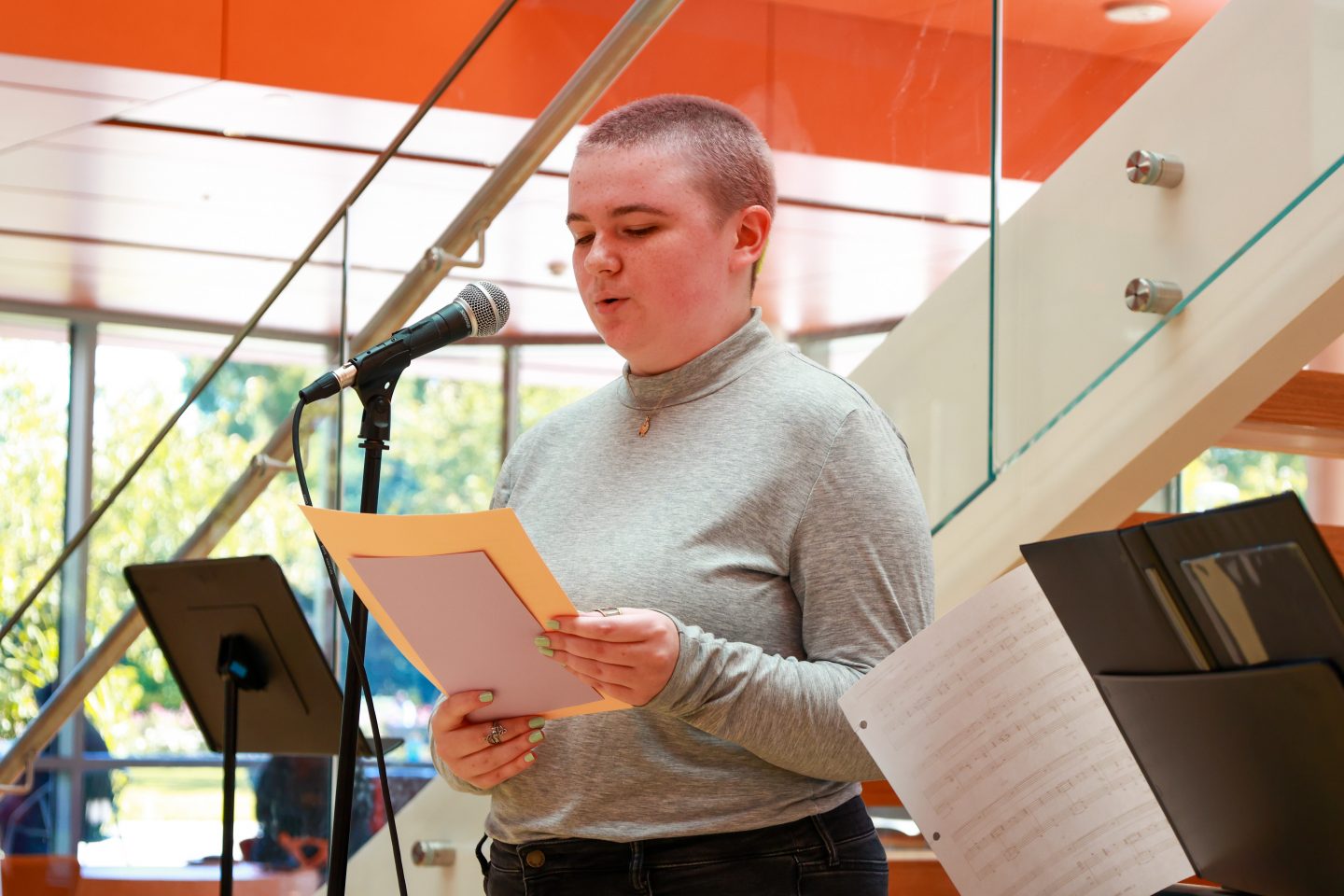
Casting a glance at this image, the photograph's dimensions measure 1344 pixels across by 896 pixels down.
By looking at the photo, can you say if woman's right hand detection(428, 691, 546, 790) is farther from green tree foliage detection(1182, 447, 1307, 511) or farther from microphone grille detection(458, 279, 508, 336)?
green tree foliage detection(1182, 447, 1307, 511)

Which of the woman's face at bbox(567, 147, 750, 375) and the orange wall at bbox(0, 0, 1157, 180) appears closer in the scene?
the woman's face at bbox(567, 147, 750, 375)

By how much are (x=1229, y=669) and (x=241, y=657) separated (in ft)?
6.25

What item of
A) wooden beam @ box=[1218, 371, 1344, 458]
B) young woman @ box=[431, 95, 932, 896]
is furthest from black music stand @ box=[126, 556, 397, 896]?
wooden beam @ box=[1218, 371, 1344, 458]

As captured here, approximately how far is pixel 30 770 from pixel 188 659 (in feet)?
4.40

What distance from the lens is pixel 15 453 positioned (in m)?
7.93

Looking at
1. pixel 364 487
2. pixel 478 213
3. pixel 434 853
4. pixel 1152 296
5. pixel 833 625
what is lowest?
pixel 434 853

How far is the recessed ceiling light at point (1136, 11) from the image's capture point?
78.1 inches

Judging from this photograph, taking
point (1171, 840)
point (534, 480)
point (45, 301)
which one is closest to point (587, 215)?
point (534, 480)

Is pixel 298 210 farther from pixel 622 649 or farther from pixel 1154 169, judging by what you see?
pixel 622 649

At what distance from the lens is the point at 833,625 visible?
1.34m

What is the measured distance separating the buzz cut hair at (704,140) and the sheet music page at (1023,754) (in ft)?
1.67

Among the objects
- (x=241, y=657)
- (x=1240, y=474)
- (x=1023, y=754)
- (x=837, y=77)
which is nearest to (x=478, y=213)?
(x=837, y=77)

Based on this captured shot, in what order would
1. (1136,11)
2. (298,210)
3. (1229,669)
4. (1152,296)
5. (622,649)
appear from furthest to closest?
1. (298,210)
2. (1136,11)
3. (1152,296)
4. (622,649)
5. (1229,669)

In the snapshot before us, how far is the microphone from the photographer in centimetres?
145
